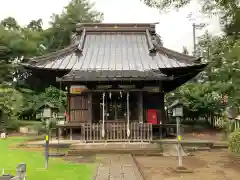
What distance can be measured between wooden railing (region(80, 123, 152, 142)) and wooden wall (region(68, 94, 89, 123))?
2394 mm

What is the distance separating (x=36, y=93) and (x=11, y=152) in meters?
16.8

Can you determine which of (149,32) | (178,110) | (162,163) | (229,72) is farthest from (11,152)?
(149,32)

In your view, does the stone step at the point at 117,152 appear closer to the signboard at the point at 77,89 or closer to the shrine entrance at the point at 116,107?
the shrine entrance at the point at 116,107

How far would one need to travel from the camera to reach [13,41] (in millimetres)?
28328

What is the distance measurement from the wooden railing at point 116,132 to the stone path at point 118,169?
2.54m

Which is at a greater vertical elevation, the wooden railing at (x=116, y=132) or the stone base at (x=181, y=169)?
the wooden railing at (x=116, y=132)

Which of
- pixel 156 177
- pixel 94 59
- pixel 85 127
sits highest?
pixel 94 59

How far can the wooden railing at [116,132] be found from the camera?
548 inches

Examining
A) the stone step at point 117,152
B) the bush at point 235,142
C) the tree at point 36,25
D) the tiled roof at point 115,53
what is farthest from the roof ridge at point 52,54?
the tree at point 36,25

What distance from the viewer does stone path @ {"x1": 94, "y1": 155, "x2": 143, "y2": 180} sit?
8.11 meters

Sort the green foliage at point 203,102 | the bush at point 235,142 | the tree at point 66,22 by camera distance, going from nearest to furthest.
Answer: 1. the bush at point 235,142
2. the green foliage at point 203,102
3. the tree at point 66,22

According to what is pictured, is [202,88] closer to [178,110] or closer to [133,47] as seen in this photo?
[133,47]

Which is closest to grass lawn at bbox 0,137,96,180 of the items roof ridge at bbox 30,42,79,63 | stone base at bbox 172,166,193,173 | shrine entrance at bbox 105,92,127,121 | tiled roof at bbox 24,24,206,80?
stone base at bbox 172,166,193,173

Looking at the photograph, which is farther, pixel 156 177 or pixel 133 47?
pixel 133 47
